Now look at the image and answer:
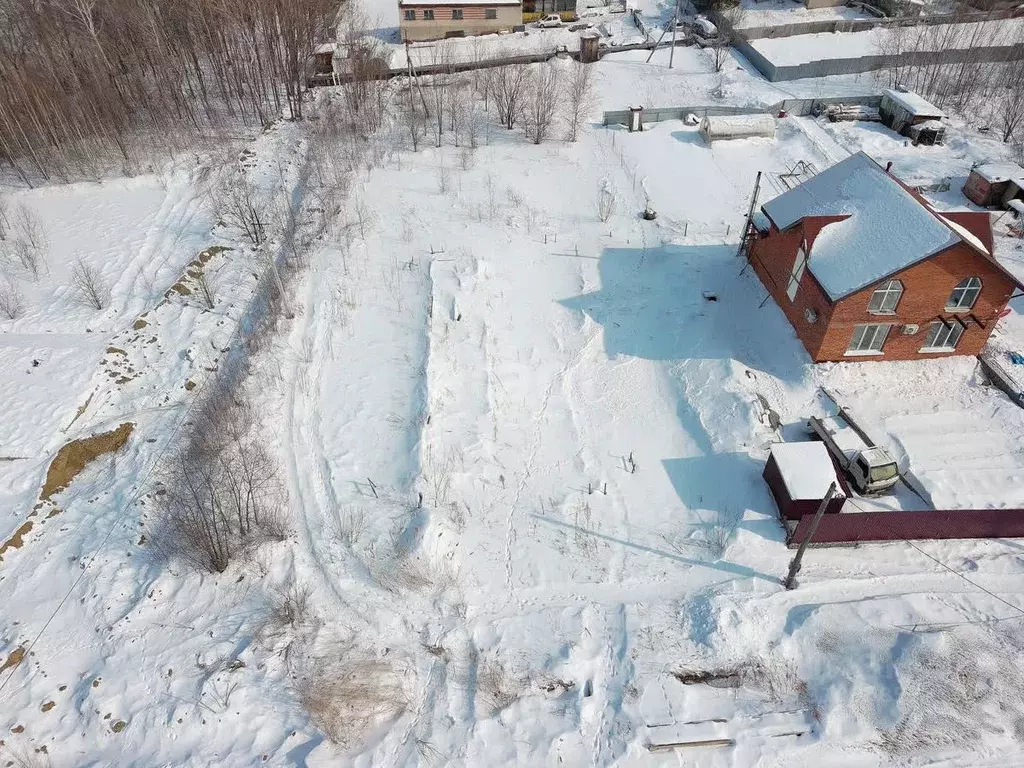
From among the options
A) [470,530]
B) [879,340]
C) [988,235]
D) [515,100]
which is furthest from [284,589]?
[515,100]

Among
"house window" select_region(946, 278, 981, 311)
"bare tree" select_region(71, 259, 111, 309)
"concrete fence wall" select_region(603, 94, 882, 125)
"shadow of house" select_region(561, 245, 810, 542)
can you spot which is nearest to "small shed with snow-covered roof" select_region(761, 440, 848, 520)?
"shadow of house" select_region(561, 245, 810, 542)

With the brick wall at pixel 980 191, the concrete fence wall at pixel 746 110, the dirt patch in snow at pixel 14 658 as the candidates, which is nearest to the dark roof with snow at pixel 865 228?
the brick wall at pixel 980 191

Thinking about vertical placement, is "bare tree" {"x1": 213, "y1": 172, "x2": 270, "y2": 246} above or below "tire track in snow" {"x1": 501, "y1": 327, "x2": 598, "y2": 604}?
above

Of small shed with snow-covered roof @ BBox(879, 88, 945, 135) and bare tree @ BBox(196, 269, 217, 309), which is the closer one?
bare tree @ BBox(196, 269, 217, 309)

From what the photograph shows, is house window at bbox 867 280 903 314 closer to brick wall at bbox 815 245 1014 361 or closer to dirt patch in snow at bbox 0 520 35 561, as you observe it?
brick wall at bbox 815 245 1014 361

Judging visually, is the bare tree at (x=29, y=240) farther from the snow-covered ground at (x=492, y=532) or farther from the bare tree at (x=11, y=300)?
the bare tree at (x=11, y=300)
